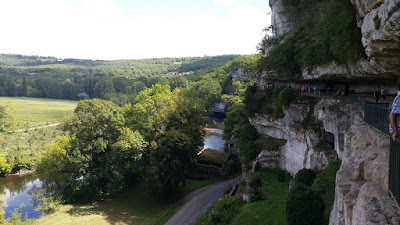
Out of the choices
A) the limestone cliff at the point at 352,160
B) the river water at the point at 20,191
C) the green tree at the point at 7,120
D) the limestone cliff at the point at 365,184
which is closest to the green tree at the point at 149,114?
the river water at the point at 20,191

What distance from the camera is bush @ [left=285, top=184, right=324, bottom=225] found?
11070 millimetres

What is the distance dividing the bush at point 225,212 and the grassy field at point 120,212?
618 centimetres

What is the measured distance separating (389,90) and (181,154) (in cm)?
1889

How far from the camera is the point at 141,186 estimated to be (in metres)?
33.1

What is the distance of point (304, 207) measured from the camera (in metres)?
11.2

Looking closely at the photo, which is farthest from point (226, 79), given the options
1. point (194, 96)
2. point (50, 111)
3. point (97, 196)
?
point (97, 196)

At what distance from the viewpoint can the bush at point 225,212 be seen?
Result: 1852 centimetres

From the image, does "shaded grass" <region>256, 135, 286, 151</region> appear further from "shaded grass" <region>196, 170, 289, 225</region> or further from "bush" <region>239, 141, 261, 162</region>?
"shaded grass" <region>196, 170, 289, 225</region>

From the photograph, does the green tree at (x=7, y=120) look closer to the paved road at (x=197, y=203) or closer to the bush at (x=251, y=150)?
the paved road at (x=197, y=203)

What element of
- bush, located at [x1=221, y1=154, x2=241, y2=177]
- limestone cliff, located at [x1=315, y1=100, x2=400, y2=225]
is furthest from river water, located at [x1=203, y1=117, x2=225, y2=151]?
limestone cliff, located at [x1=315, y1=100, x2=400, y2=225]

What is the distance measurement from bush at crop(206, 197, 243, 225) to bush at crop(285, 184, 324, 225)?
23.6ft

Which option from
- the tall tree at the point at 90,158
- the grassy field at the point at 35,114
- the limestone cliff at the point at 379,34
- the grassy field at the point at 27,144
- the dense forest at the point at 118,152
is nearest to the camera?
the limestone cliff at the point at 379,34

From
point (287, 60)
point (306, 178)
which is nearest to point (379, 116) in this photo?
point (306, 178)

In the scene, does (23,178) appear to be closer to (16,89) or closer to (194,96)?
(194,96)
